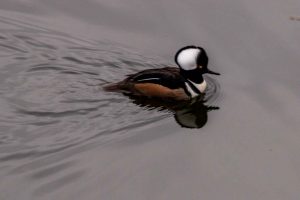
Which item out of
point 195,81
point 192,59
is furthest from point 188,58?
point 195,81

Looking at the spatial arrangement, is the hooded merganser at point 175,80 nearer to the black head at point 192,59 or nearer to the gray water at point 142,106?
the black head at point 192,59

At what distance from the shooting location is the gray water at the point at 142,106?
24.2 ft

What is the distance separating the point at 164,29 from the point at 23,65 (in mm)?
2244

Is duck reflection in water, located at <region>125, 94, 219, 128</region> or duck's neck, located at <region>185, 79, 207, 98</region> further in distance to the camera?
duck's neck, located at <region>185, 79, 207, 98</region>

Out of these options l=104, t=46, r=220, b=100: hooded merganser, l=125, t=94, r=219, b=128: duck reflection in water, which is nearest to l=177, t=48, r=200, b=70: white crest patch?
l=104, t=46, r=220, b=100: hooded merganser

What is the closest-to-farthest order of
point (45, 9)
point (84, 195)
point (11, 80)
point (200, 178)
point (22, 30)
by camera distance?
point (84, 195) < point (200, 178) < point (11, 80) < point (22, 30) < point (45, 9)

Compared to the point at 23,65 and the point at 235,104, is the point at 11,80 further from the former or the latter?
the point at 235,104

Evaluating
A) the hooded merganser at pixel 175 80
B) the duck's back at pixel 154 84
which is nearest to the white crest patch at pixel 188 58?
the hooded merganser at pixel 175 80

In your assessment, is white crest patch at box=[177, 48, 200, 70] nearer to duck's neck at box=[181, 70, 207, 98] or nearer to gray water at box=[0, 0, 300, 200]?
duck's neck at box=[181, 70, 207, 98]

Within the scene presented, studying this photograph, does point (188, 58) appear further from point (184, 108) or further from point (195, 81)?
point (184, 108)

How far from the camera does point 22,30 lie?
10273 millimetres

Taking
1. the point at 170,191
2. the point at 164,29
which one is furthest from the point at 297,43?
the point at 170,191

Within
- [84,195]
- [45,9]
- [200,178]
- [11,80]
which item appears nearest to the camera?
[84,195]

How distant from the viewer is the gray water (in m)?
7.38
